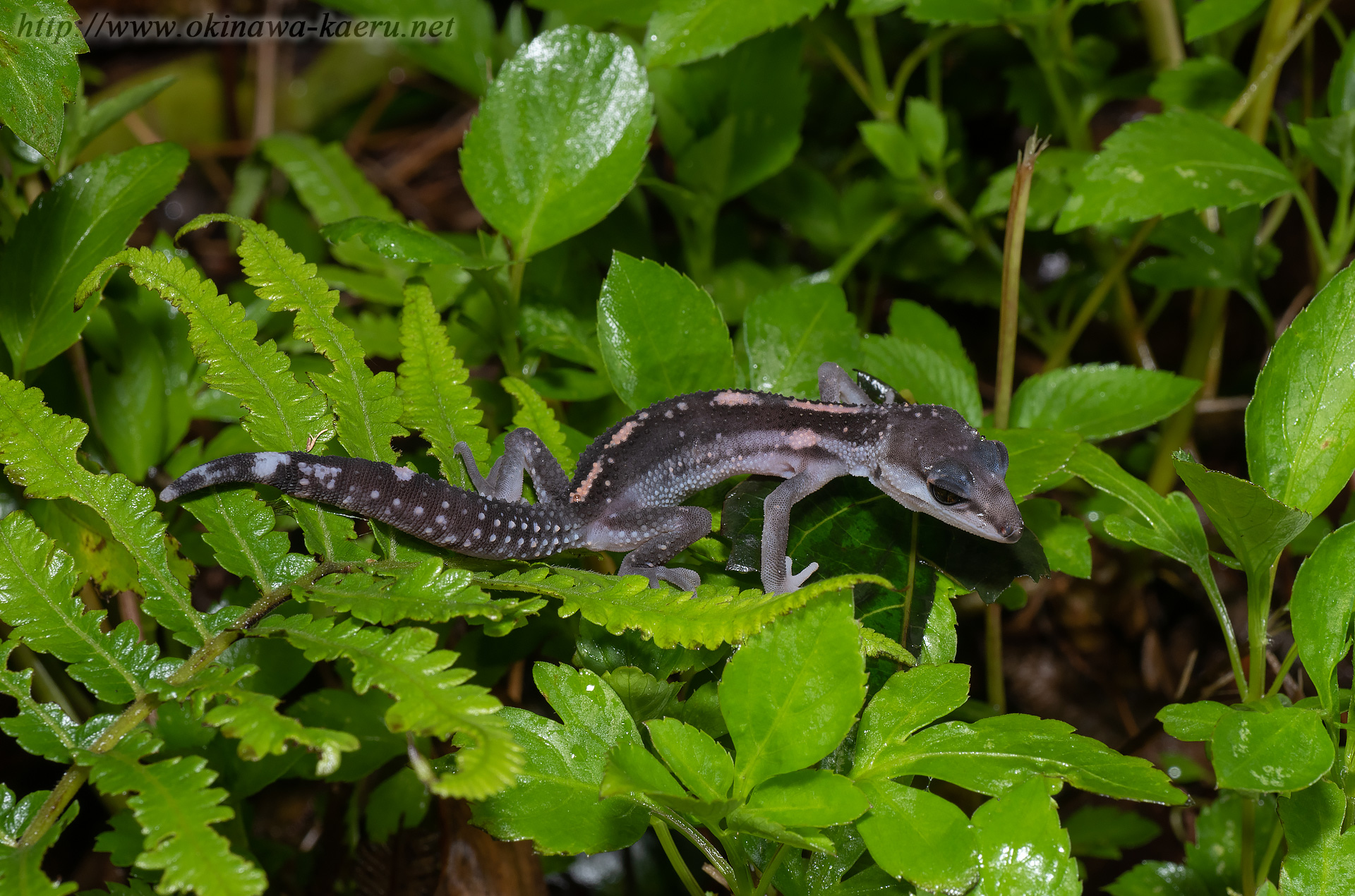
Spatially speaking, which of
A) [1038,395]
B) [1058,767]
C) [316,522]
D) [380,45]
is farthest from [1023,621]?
[380,45]

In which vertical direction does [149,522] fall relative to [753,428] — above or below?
above

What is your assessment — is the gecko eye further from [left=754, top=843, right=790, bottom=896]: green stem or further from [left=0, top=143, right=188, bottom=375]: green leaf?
[left=0, top=143, right=188, bottom=375]: green leaf

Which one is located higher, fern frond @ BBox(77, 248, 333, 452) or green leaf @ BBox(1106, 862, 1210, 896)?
fern frond @ BBox(77, 248, 333, 452)

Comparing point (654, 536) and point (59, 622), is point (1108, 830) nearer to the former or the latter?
point (654, 536)

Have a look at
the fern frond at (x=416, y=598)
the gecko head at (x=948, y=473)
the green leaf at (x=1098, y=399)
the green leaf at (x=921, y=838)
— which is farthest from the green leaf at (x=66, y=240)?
the green leaf at (x=1098, y=399)

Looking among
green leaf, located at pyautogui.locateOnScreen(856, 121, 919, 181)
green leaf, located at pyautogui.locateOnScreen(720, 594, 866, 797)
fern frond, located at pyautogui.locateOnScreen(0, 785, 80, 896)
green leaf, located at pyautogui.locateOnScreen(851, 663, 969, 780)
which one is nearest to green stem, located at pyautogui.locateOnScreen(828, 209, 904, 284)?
green leaf, located at pyautogui.locateOnScreen(856, 121, 919, 181)

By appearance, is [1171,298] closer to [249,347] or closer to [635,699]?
[635,699]
